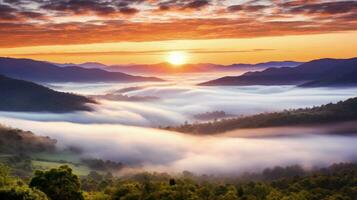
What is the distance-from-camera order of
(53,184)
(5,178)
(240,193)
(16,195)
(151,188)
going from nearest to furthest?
(16,195), (5,178), (53,184), (151,188), (240,193)

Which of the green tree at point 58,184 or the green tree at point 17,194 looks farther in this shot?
the green tree at point 58,184

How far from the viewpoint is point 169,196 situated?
210 feet

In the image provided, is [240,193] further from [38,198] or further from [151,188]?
[38,198]

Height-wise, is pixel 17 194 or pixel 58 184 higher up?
pixel 17 194

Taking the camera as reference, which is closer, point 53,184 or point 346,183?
point 53,184

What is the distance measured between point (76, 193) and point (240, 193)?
48.9 meters

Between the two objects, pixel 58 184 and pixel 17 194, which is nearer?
pixel 17 194

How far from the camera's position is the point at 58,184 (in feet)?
199

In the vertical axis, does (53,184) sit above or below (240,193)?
above

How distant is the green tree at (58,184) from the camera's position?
5981 centimetres

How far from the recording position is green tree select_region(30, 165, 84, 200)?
5981 centimetres

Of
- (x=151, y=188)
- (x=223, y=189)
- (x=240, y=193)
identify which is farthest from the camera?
(x=223, y=189)

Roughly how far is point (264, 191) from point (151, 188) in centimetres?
4034

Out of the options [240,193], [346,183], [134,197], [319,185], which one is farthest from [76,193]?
[346,183]
